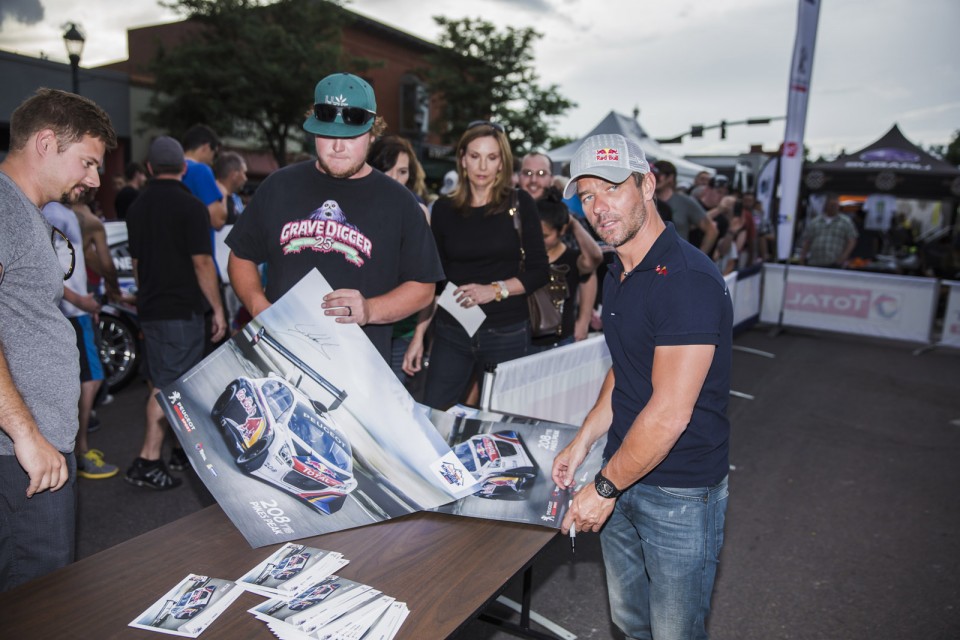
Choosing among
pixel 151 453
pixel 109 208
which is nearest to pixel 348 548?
pixel 151 453

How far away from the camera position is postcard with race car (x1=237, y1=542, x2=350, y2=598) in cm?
163

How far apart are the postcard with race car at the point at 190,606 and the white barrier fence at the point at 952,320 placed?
1053 cm

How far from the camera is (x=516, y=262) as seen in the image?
3574mm

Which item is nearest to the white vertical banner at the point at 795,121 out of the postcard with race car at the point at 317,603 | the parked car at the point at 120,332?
the parked car at the point at 120,332

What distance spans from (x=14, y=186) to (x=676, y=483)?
1943 mm

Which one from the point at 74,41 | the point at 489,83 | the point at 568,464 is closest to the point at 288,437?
the point at 568,464

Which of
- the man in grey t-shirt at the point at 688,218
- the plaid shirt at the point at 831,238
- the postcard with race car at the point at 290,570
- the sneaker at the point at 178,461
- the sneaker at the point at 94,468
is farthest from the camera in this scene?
the plaid shirt at the point at 831,238

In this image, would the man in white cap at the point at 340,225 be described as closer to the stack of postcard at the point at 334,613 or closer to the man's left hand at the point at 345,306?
the man's left hand at the point at 345,306

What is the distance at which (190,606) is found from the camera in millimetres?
1553

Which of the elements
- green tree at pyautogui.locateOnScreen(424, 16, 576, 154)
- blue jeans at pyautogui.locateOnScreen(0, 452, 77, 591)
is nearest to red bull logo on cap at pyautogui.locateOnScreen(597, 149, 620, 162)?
blue jeans at pyautogui.locateOnScreen(0, 452, 77, 591)

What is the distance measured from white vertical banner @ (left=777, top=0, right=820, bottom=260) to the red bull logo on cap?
10.3 metres

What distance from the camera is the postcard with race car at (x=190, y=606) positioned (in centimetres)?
147

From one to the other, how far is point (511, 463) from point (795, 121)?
441 inches

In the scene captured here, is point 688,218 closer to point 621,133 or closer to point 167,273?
point 167,273
